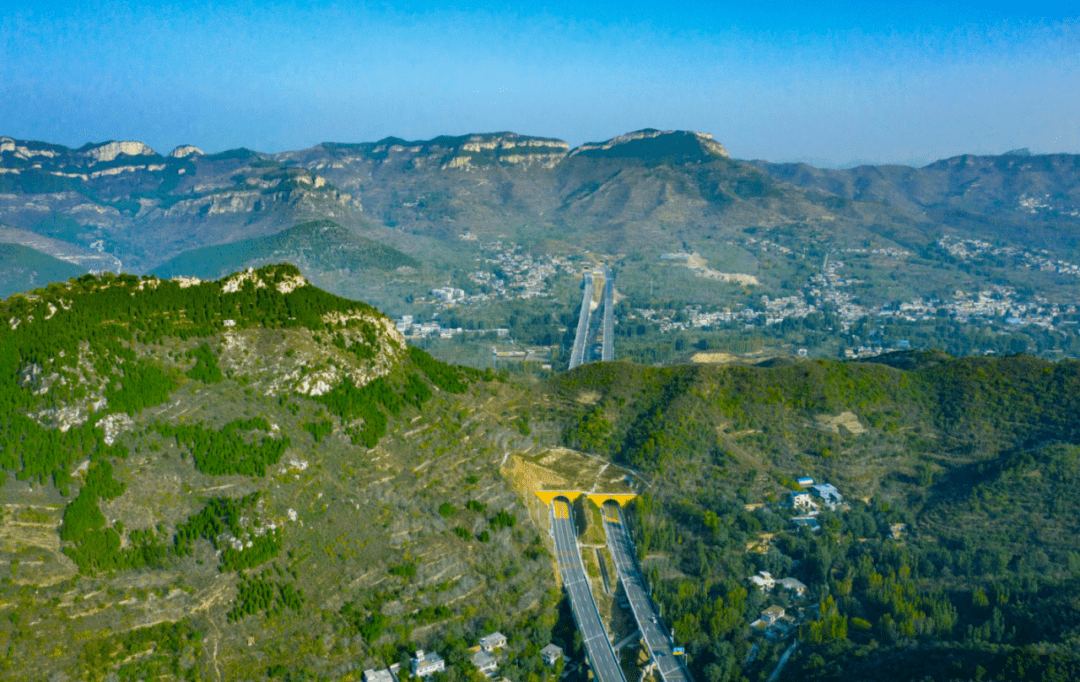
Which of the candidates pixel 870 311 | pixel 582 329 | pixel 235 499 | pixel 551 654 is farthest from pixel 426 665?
pixel 870 311

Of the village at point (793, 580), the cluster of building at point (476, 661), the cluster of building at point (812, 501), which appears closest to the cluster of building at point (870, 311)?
the cluster of building at point (812, 501)

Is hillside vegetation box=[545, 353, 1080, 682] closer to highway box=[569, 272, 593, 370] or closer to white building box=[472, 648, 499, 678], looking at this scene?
white building box=[472, 648, 499, 678]

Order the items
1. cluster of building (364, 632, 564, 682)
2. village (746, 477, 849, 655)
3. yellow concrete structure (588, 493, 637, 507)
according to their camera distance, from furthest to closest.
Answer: yellow concrete structure (588, 493, 637, 507)
village (746, 477, 849, 655)
cluster of building (364, 632, 564, 682)

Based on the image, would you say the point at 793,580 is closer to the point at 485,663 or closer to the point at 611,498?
the point at 611,498

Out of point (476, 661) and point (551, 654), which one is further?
point (551, 654)

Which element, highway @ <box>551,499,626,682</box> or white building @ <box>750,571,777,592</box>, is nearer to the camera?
highway @ <box>551,499,626,682</box>

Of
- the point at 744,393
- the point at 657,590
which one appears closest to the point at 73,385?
the point at 657,590

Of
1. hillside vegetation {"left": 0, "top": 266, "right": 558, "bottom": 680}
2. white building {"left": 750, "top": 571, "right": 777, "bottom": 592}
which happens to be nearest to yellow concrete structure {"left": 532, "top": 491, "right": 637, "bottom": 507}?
hillside vegetation {"left": 0, "top": 266, "right": 558, "bottom": 680}
